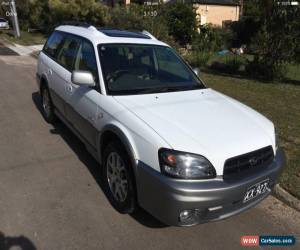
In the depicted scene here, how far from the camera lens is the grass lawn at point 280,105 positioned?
16.0 feet

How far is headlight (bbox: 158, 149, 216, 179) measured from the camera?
3.14 metres

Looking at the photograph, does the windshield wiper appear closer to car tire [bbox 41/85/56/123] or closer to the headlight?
the headlight

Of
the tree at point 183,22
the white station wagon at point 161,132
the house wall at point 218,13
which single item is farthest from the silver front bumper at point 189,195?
the house wall at point 218,13

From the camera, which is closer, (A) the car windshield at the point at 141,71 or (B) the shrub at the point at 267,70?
(A) the car windshield at the point at 141,71

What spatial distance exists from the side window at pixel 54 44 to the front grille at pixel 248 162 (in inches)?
147

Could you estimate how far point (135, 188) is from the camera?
3.49 metres

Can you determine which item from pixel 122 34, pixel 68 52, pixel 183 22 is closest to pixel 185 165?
pixel 122 34

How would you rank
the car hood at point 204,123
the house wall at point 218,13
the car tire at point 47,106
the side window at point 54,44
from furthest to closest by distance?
the house wall at point 218,13 → the car tire at point 47,106 → the side window at point 54,44 → the car hood at point 204,123

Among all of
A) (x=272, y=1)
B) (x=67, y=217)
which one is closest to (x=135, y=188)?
(x=67, y=217)

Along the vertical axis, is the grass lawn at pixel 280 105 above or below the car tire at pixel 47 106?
below

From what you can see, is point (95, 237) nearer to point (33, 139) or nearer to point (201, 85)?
point (201, 85)

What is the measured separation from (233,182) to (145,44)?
7.95ft

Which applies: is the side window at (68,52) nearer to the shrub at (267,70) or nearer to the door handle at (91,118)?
the door handle at (91,118)

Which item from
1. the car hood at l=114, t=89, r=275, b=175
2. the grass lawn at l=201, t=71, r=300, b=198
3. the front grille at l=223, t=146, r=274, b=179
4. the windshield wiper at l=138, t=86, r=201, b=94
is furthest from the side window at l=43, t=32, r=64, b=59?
the grass lawn at l=201, t=71, r=300, b=198
